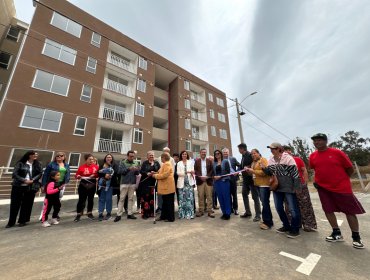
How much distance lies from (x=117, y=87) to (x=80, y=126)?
16.8 feet

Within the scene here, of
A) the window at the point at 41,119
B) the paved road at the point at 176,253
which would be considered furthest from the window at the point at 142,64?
the paved road at the point at 176,253

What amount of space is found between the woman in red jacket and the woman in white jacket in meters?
2.58

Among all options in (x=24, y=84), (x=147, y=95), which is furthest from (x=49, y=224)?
(x=147, y=95)

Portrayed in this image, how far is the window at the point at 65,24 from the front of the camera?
13133 mm

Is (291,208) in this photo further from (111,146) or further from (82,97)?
(82,97)

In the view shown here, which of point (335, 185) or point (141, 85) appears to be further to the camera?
point (141, 85)

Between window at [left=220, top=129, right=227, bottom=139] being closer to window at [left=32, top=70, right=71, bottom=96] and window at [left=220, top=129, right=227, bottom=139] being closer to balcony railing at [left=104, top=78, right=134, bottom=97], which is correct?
balcony railing at [left=104, top=78, right=134, bottom=97]

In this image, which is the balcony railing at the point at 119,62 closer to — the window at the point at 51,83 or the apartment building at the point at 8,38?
the window at the point at 51,83

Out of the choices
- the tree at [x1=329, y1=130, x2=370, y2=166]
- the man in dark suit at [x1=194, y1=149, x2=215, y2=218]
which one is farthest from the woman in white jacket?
the tree at [x1=329, y1=130, x2=370, y2=166]

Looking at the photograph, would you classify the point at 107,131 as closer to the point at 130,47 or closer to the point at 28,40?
the point at 28,40

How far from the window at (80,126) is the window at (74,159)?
156 centimetres

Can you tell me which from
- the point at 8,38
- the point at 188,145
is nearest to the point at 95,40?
the point at 8,38

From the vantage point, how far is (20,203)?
4.61 meters

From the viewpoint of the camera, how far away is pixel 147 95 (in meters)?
17.7
